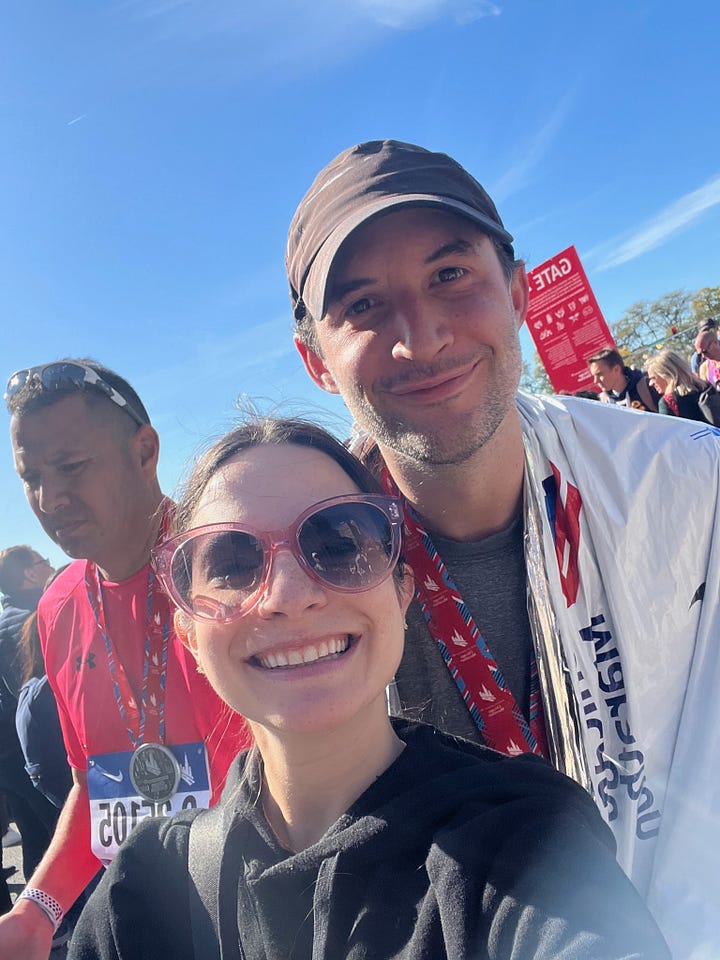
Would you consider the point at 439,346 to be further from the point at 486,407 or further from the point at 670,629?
the point at 670,629

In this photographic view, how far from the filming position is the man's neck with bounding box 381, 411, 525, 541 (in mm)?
1750

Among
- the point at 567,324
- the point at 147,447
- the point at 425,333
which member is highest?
the point at 567,324

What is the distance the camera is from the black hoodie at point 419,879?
2.89 feet

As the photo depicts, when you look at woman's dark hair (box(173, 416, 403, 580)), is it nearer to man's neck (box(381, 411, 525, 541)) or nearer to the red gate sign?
man's neck (box(381, 411, 525, 541))

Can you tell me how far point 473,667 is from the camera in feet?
5.38

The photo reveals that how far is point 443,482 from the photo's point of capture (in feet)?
5.79

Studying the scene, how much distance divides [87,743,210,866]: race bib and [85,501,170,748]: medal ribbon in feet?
0.24

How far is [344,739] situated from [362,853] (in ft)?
0.64

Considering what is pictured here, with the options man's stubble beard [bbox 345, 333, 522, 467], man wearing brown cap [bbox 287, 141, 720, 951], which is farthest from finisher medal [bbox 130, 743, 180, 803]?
man's stubble beard [bbox 345, 333, 522, 467]

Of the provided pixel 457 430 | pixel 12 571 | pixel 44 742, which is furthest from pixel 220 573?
pixel 12 571

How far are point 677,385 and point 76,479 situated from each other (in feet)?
19.8

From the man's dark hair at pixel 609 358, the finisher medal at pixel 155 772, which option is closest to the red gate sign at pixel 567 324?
the man's dark hair at pixel 609 358

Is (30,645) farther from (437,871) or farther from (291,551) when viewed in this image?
(437,871)

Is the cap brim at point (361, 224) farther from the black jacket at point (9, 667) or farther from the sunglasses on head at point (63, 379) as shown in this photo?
the black jacket at point (9, 667)
